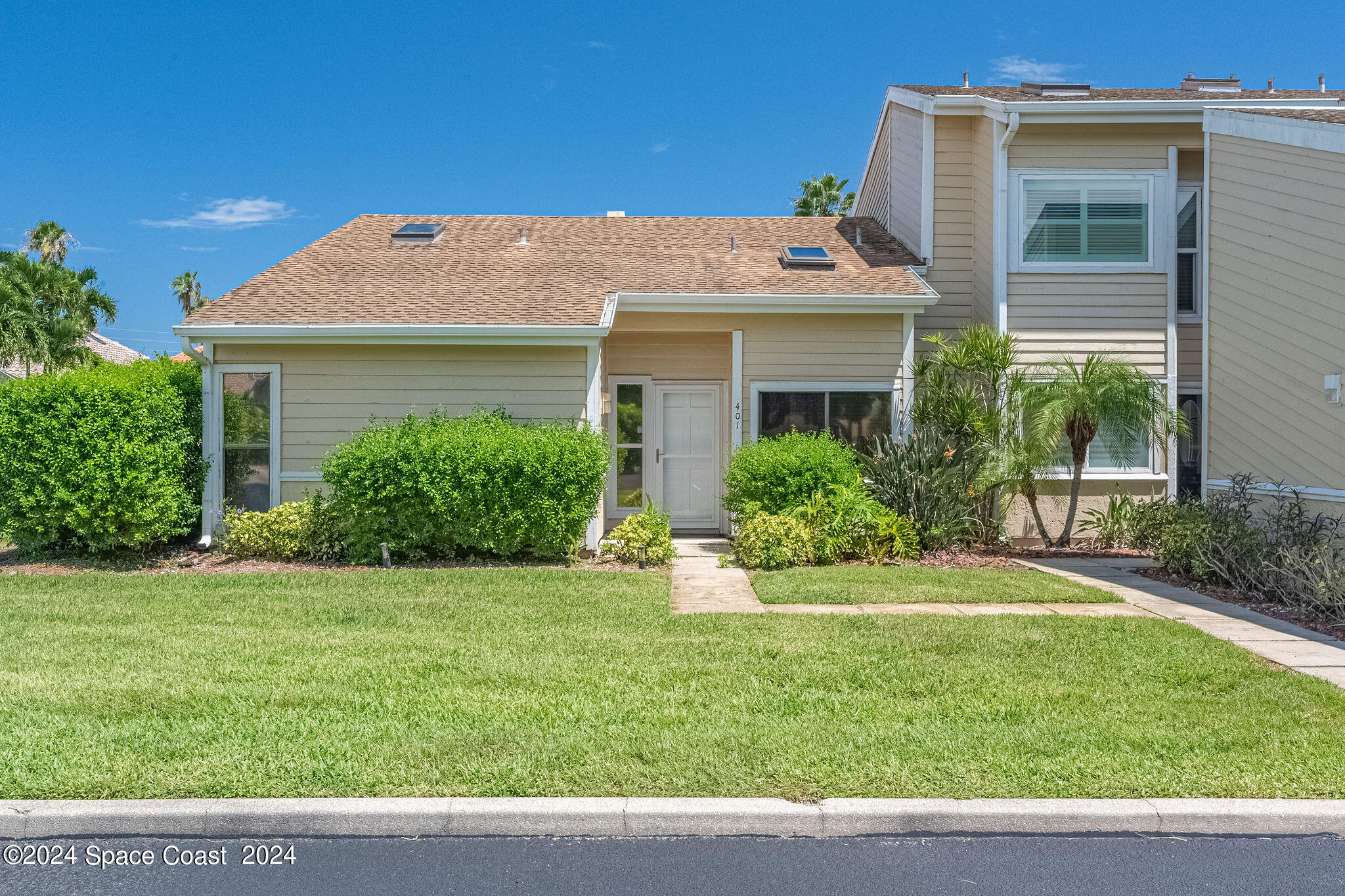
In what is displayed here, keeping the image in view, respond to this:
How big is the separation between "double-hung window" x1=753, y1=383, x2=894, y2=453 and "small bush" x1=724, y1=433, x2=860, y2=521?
0.95 m

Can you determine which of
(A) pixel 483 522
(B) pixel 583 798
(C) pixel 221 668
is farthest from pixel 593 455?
Result: (B) pixel 583 798

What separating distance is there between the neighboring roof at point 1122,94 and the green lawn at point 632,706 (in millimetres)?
9331

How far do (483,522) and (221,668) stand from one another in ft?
13.4

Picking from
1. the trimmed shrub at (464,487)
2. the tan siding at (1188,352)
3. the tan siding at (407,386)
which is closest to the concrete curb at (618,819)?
the trimmed shrub at (464,487)

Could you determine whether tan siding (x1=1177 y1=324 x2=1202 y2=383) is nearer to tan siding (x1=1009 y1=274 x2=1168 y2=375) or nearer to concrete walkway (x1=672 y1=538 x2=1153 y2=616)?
tan siding (x1=1009 y1=274 x2=1168 y2=375)

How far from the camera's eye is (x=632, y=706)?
4.85 meters

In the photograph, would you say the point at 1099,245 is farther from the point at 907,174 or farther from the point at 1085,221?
the point at 907,174

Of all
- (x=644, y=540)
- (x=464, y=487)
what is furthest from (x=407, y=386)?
(x=644, y=540)

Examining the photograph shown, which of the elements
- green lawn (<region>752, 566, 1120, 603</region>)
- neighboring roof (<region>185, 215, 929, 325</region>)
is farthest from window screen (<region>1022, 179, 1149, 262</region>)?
green lawn (<region>752, 566, 1120, 603</region>)

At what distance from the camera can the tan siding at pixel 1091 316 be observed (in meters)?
11.6

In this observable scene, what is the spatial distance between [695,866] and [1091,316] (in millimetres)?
10636

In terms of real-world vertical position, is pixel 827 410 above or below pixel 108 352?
below

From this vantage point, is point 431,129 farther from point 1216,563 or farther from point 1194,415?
point 1216,563

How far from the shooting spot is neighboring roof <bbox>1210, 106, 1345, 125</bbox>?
8.69 meters
